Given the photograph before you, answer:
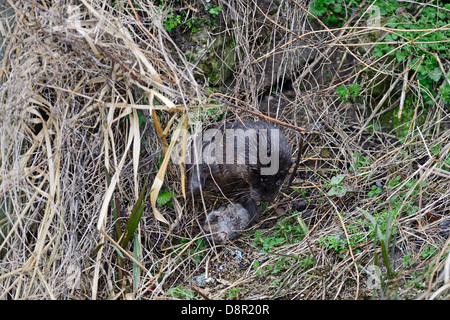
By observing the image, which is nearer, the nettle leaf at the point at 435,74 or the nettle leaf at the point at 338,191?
the nettle leaf at the point at 338,191

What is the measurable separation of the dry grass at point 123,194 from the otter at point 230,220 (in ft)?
0.30

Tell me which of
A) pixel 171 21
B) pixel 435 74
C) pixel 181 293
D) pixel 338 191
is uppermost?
pixel 171 21

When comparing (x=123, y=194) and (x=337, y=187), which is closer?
(x=123, y=194)

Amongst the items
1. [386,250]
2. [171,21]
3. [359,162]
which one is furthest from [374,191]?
[171,21]

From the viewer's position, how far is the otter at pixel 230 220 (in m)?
3.53

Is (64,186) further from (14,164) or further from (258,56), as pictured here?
(258,56)

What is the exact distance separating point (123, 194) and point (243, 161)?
1017 millimetres

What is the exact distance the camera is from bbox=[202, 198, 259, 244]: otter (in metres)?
3.53

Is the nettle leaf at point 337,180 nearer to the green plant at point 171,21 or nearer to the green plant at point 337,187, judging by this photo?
the green plant at point 337,187

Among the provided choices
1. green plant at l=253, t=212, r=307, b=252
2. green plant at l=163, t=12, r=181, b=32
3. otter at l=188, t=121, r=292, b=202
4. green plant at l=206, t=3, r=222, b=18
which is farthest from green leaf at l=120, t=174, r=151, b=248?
green plant at l=206, t=3, r=222, b=18

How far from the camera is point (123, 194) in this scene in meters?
3.29

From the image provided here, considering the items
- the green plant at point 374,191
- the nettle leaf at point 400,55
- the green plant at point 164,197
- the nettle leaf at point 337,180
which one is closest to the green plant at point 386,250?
the green plant at point 374,191

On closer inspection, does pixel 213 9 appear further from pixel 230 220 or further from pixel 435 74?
pixel 435 74
